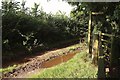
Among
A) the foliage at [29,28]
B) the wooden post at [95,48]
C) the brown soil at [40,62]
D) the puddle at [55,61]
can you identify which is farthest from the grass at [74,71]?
the foliage at [29,28]

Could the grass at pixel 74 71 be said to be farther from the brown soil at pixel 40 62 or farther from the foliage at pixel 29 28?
the foliage at pixel 29 28

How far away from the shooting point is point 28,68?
11773 mm

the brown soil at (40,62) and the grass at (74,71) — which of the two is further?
the brown soil at (40,62)

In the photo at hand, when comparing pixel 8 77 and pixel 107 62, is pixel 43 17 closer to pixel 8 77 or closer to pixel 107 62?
pixel 8 77

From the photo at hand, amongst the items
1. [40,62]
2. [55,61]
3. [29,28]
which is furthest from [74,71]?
[29,28]

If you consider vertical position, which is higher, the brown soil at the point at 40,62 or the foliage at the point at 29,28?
the foliage at the point at 29,28

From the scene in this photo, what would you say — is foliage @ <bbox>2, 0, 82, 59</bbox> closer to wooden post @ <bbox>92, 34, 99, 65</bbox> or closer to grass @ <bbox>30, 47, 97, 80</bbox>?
grass @ <bbox>30, 47, 97, 80</bbox>

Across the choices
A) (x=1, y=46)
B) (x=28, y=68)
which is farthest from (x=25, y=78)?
(x=1, y=46)

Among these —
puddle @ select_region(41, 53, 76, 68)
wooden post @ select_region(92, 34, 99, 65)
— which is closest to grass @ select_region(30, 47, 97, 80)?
wooden post @ select_region(92, 34, 99, 65)

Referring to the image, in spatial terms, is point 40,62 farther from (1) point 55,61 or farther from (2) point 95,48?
(2) point 95,48

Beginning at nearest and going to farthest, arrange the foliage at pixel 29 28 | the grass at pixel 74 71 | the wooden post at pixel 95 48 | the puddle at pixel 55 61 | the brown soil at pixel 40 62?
1. the grass at pixel 74 71
2. the wooden post at pixel 95 48
3. the brown soil at pixel 40 62
4. the puddle at pixel 55 61
5. the foliage at pixel 29 28

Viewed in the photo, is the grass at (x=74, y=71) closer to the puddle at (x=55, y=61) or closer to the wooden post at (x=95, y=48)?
the wooden post at (x=95, y=48)

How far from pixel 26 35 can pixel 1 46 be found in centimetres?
244

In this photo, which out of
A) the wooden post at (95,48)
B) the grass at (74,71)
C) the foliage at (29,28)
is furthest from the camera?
the foliage at (29,28)
